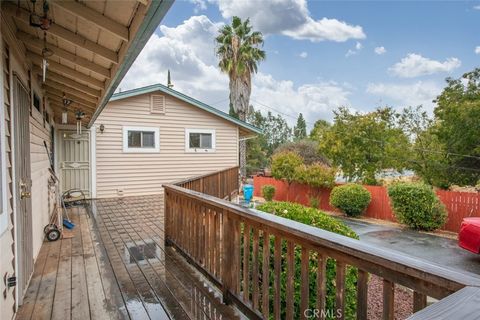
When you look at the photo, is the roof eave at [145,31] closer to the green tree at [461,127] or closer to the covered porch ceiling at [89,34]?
the covered porch ceiling at [89,34]

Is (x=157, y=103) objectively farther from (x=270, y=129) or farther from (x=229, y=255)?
(x=270, y=129)

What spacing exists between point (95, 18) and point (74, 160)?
768 centimetres

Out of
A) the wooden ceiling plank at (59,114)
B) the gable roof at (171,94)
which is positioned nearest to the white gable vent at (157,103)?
the gable roof at (171,94)

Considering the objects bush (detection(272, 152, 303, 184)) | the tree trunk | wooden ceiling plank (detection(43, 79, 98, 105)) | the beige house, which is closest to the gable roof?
the beige house

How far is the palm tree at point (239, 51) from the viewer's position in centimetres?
1886

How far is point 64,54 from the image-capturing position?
132 inches

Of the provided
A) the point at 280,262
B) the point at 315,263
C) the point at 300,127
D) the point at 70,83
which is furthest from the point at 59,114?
the point at 300,127

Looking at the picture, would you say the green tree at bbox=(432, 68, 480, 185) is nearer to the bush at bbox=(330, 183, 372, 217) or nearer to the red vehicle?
the bush at bbox=(330, 183, 372, 217)

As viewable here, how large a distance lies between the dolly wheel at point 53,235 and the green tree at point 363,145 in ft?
40.6

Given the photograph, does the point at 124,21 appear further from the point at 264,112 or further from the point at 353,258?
the point at 264,112

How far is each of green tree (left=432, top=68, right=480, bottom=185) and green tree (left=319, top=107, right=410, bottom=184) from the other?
1885 mm

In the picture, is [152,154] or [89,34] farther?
[152,154]

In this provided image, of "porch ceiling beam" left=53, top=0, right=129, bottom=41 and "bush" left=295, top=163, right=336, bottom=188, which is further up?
"porch ceiling beam" left=53, top=0, right=129, bottom=41

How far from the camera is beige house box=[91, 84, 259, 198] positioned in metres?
9.48
